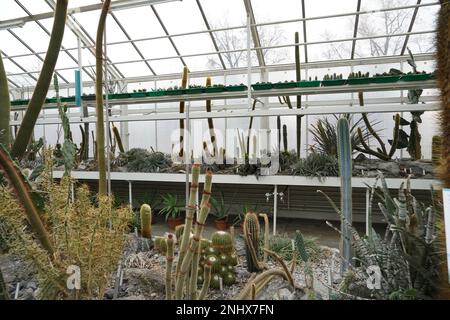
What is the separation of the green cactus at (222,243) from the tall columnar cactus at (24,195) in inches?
33.1

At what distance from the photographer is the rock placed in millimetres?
3542

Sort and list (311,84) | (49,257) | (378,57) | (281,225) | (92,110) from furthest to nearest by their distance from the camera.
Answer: (92,110), (378,57), (281,225), (311,84), (49,257)

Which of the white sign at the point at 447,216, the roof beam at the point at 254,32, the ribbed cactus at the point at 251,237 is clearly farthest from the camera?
the roof beam at the point at 254,32

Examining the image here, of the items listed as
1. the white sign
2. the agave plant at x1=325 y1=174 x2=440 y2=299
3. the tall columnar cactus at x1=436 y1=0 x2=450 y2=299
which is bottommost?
the agave plant at x1=325 y1=174 x2=440 y2=299

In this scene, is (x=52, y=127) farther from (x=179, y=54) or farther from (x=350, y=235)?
(x=350, y=235)

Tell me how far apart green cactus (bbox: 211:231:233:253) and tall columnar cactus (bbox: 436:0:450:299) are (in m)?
1.07

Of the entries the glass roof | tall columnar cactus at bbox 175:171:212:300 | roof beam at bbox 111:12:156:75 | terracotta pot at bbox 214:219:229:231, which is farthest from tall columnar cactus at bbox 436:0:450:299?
roof beam at bbox 111:12:156:75

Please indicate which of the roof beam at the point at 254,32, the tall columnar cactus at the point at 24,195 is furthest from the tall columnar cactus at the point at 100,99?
the roof beam at the point at 254,32

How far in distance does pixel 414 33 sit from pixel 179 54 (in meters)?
4.23

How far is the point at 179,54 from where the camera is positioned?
20.5 feet

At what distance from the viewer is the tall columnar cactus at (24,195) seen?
1072mm

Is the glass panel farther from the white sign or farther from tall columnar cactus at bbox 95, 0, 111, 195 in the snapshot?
the white sign

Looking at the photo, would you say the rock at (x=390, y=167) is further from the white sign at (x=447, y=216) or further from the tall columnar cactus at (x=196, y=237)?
the tall columnar cactus at (x=196, y=237)

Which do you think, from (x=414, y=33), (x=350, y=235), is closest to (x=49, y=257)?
(x=350, y=235)
